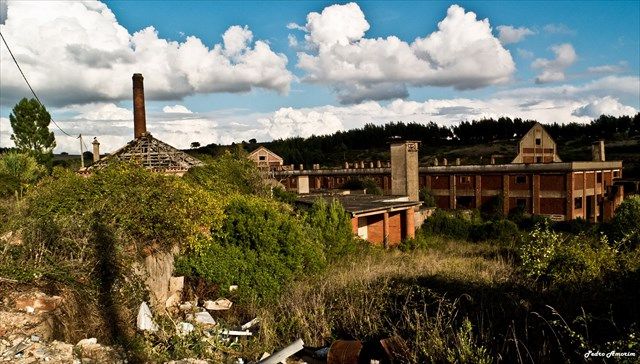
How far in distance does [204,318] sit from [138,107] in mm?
24414

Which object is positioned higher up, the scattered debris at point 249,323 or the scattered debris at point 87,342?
the scattered debris at point 87,342

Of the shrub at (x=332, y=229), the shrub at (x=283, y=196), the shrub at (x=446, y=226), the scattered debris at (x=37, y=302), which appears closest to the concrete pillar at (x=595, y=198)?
the shrub at (x=446, y=226)

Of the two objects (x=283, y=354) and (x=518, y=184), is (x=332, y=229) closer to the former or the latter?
(x=283, y=354)

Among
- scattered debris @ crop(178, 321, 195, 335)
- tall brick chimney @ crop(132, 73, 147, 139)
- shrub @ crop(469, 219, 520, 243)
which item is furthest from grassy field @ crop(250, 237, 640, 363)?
tall brick chimney @ crop(132, 73, 147, 139)

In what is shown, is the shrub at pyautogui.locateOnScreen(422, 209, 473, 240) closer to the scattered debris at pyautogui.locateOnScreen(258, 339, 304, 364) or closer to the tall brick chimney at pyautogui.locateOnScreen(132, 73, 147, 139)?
the tall brick chimney at pyautogui.locateOnScreen(132, 73, 147, 139)

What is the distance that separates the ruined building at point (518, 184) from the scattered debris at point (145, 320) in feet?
64.4

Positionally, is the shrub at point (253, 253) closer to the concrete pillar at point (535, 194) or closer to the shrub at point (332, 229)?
the shrub at point (332, 229)

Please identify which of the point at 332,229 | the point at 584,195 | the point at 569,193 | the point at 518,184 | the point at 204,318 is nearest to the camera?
the point at 204,318

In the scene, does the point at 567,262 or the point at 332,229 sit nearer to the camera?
the point at 567,262

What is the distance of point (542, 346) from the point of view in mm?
5996

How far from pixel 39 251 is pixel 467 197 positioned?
1389 inches

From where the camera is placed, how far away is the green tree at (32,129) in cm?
3312

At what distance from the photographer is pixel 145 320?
8016 mm

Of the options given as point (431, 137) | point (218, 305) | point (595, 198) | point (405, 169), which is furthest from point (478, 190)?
point (431, 137)
